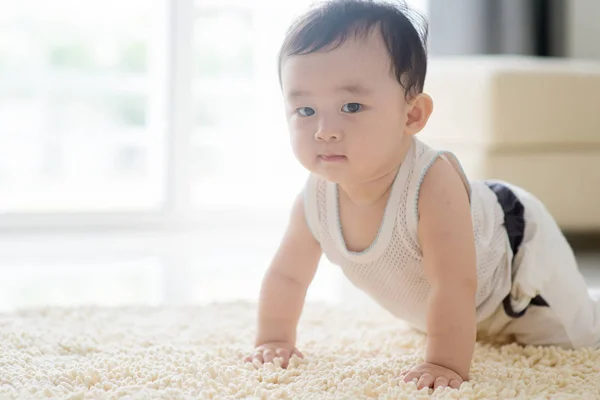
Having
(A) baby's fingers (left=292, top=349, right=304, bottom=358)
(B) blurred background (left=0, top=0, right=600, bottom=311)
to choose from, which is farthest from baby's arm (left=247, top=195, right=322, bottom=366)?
(B) blurred background (left=0, top=0, right=600, bottom=311)

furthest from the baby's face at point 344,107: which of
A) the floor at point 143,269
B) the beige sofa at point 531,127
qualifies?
the beige sofa at point 531,127

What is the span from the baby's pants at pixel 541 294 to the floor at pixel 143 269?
449 millimetres

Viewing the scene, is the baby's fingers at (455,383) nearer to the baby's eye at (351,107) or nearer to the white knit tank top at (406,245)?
the white knit tank top at (406,245)

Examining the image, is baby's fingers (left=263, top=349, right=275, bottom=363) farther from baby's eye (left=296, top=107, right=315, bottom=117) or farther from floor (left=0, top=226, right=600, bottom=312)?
floor (left=0, top=226, right=600, bottom=312)

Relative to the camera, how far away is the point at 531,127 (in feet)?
7.46

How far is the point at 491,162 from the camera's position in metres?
2.24

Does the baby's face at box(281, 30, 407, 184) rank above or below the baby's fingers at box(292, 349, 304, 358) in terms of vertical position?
above

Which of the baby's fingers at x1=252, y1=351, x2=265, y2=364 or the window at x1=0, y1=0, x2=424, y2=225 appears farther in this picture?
the window at x1=0, y1=0, x2=424, y2=225

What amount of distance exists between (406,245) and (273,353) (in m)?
0.23

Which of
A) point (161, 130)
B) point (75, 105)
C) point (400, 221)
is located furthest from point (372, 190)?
point (75, 105)

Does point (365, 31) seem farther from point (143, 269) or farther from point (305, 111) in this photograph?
point (143, 269)

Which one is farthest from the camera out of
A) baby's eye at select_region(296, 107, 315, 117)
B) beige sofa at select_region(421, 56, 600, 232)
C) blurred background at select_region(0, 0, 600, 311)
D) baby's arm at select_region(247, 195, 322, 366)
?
blurred background at select_region(0, 0, 600, 311)

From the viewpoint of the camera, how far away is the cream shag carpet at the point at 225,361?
1.00 meters

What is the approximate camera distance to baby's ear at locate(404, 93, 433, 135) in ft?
3.68
